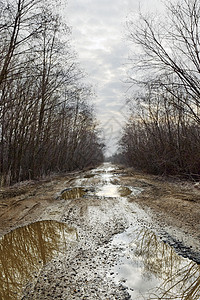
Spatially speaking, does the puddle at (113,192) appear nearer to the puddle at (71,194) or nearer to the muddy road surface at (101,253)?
the puddle at (71,194)

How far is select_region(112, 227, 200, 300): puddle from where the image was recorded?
191 centimetres

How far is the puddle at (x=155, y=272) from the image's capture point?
191 centimetres

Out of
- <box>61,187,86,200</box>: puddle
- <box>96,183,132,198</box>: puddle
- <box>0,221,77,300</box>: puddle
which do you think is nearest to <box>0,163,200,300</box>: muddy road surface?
<box>0,221,77,300</box>: puddle

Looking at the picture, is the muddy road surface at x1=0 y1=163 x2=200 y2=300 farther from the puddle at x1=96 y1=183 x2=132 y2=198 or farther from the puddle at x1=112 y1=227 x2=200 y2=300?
the puddle at x1=96 y1=183 x2=132 y2=198

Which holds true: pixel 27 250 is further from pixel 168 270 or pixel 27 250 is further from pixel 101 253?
pixel 168 270

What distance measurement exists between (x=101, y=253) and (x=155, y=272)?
755mm

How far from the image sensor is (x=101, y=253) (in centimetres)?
271

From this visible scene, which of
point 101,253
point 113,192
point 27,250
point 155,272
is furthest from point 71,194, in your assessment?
point 155,272

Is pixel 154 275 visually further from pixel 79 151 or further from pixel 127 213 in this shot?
pixel 79 151

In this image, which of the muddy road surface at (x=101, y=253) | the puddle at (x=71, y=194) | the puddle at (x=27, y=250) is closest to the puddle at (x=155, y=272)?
the muddy road surface at (x=101, y=253)

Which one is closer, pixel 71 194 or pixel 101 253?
pixel 101 253

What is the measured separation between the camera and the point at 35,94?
413 inches

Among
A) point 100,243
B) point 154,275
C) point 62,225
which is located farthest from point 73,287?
point 62,225

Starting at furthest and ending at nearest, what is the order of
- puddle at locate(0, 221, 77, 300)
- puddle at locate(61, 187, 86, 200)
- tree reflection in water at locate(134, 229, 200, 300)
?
1. puddle at locate(61, 187, 86, 200)
2. puddle at locate(0, 221, 77, 300)
3. tree reflection in water at locate(134, 229, 200, 300)
